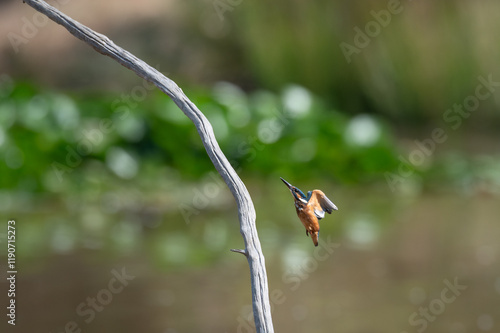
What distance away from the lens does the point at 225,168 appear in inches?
18.6

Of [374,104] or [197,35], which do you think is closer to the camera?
[374,104]

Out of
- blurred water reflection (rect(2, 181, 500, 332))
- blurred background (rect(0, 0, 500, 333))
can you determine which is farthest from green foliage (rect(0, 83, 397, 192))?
blurred water reflection (rect(2, 181, 500, 332))

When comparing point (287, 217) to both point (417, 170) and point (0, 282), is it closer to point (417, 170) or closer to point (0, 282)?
point (417, 170)

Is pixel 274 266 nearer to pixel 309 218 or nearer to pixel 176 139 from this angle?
pixel 176 139

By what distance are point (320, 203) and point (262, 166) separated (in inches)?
101

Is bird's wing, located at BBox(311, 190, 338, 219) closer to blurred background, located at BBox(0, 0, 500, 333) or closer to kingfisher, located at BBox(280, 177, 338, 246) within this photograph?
kingfisher, located at BBox(280, 177, 338, 246)

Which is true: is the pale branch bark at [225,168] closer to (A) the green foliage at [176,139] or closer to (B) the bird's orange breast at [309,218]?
(B) the bird's orange breast at [309,218]

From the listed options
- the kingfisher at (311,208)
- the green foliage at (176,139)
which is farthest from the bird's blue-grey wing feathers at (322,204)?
the green foliage at (176,139)

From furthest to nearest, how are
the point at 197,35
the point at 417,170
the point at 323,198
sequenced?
the point at 197,35 < the point at 417,170 < the point at 323,198

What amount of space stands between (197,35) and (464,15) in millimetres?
1648

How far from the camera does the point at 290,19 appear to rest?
4.27 metres

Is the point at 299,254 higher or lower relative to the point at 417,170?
lower

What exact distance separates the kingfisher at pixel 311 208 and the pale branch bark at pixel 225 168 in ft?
0.10

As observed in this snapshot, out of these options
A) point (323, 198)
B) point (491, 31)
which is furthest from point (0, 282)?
point (491, 31)
